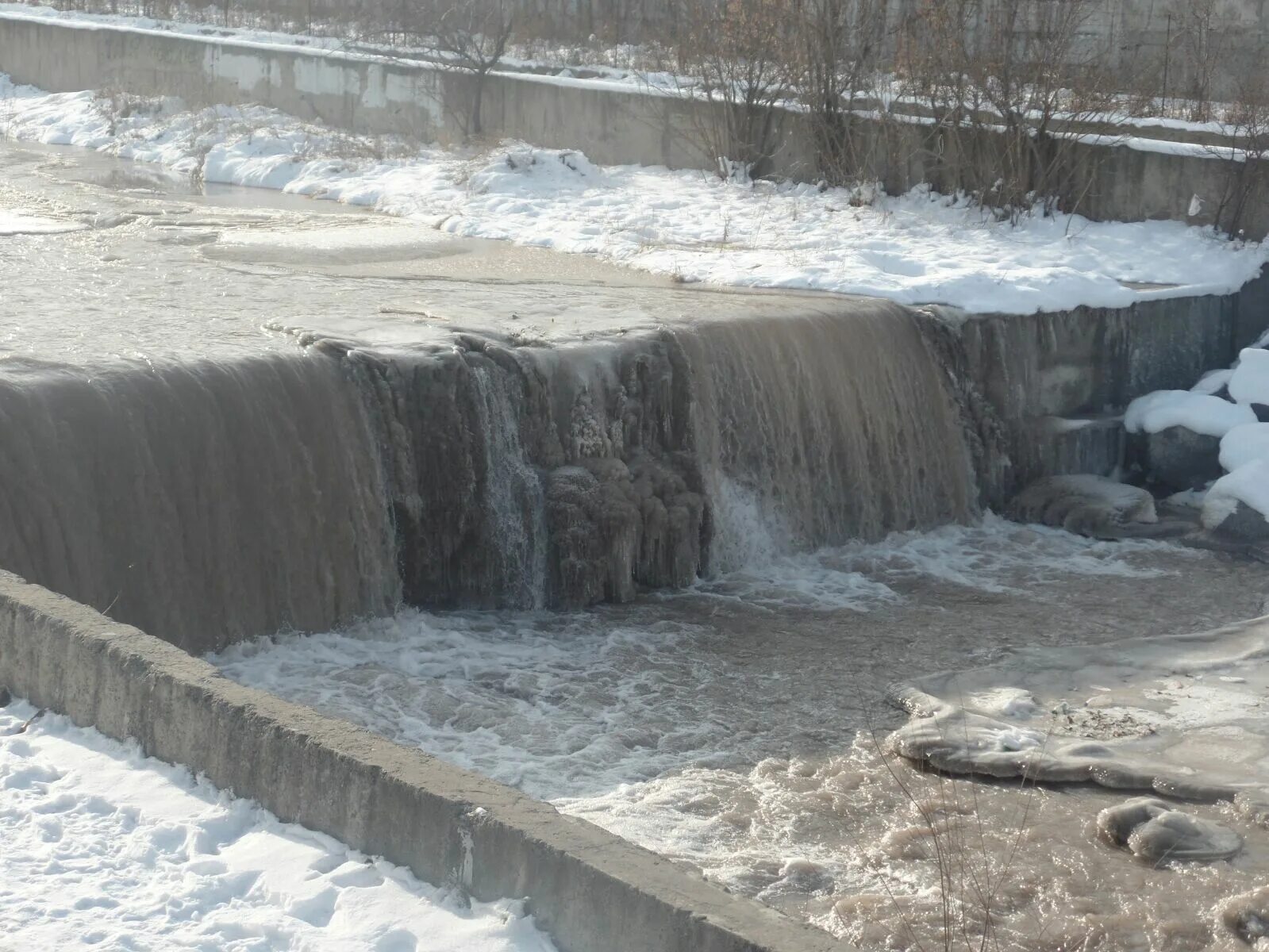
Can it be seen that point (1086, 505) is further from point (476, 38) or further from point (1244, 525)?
point (476, 38)

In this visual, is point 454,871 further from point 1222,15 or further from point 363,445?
point 1222,15

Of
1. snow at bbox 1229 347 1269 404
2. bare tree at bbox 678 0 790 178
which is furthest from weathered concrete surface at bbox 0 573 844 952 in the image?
bare tree at bbox 678 0 790 178

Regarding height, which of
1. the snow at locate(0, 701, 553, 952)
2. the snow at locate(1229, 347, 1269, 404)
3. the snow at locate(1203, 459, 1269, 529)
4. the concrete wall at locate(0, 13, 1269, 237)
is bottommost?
the snow at locate(1203, 459, 1269, 529)

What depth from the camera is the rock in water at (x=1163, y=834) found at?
5.93m

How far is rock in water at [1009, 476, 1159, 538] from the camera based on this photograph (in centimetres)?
1070

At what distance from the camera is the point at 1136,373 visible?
12.0 metres

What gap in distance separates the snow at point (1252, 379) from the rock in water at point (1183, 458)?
0.49 m

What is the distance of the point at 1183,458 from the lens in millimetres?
11320

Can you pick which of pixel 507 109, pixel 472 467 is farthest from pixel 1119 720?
pixel 507 109

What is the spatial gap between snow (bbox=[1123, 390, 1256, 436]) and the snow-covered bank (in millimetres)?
765

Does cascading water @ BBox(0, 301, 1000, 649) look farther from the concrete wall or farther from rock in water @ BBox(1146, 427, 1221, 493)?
the concrete wall

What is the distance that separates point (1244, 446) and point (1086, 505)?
118 cm

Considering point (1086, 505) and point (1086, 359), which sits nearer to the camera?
point (1086, 505)

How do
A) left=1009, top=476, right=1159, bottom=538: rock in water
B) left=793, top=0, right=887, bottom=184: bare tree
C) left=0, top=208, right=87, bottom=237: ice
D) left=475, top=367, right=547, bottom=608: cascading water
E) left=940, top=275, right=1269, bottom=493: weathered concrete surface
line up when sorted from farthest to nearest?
1. left=793, top=0, right=887, bottom=184: bare tree
2. left=0, top=208, right=87, bottom=237: ice
3. left=940, top=275, right=1269, bottom=493: weathered concrete surface
4. left=1009, top=476, right=1159, bottom=538: rock in water
5. left=475, top=367, right=547, bottom=608: cascading water
